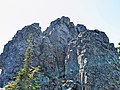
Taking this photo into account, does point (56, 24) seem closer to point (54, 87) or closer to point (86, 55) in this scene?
point (86, 55)

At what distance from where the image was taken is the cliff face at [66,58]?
284 feet

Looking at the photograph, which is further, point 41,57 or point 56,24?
point 56,24

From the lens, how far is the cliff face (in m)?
86.7

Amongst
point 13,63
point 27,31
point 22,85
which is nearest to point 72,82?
point 13,63

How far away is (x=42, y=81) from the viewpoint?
88375 millimetres

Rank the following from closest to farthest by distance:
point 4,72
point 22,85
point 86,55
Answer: point 22,85, point 86,55, point 4,72

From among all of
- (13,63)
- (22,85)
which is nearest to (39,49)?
(13,63)

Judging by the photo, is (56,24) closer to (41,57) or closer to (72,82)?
(41,57)

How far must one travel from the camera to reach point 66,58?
4072 inches

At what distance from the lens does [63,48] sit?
11300 cm

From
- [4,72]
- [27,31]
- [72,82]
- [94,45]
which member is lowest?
[72,82]

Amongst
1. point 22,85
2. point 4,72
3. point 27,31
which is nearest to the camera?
point 22,85

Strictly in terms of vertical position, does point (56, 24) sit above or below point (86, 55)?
above

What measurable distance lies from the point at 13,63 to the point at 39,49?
1140 centimetres
